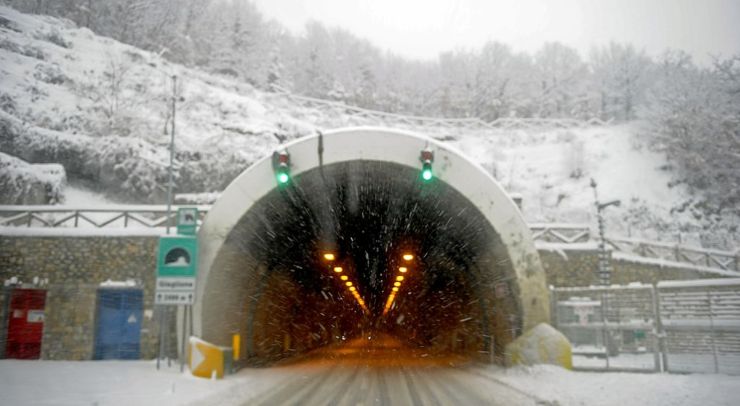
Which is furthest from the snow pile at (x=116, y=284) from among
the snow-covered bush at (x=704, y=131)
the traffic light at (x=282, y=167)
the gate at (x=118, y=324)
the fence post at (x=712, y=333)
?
the snow-covered bush at (x=704, y=131)

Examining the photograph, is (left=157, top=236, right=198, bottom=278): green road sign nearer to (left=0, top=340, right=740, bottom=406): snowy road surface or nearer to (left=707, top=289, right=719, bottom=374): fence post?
(left=0, top=340, right=740, bottom=406): snowy road surface

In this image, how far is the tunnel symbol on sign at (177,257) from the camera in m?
16.6

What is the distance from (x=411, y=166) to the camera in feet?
55.3

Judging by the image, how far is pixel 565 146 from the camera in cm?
6869

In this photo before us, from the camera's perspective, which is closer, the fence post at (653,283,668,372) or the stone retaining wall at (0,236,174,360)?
the fence post at (653,283,668,372)

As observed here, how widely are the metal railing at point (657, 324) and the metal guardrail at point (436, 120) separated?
57.8m

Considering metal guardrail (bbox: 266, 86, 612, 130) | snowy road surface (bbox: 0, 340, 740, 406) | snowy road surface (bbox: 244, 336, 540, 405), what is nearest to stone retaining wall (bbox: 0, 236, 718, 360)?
snowy road surface (bbox: 0, 340, 740, 406)

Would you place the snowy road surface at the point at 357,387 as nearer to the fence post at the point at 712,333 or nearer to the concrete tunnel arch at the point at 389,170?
the fence post at the point at 712,333

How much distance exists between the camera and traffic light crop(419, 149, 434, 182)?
1606 cm

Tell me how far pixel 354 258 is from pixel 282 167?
16633 millimetres

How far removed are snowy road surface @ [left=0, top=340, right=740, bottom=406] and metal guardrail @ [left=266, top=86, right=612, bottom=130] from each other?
193ft

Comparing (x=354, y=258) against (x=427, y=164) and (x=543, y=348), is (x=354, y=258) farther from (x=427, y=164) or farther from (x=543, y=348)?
(x=543, y=348)

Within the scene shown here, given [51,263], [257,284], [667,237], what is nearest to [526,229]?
[257,284]

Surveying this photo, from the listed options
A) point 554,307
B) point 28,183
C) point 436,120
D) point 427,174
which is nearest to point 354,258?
point 554,307
